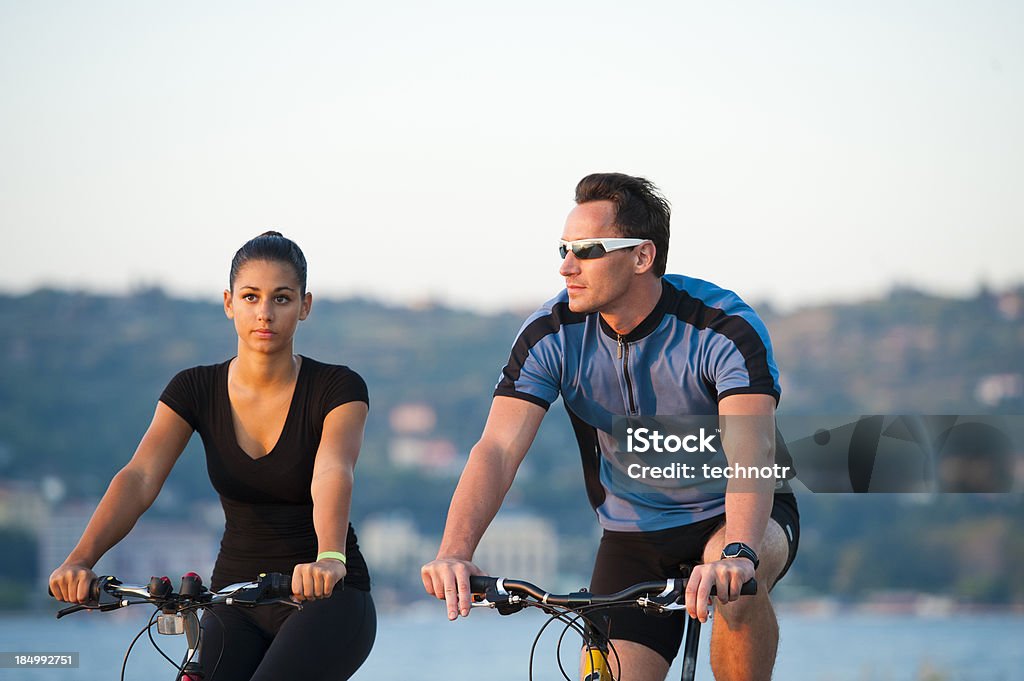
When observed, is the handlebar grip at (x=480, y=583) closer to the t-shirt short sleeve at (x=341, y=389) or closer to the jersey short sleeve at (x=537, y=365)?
the jersey short sleeve at (x=537, y=365)

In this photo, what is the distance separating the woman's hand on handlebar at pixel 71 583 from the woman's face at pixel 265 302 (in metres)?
0.96

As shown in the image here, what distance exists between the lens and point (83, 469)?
3147 inches

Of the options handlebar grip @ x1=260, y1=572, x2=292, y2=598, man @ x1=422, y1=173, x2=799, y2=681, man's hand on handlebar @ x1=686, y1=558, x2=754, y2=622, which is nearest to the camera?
man's hand on handlebar @ x1=686, y1=558, x2=754, y2=622

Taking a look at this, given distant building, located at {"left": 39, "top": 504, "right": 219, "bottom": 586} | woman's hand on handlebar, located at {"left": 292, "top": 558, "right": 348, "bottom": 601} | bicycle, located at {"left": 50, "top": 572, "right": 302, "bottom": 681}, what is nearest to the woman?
bicycle, located at {"left": 50, "top": 572, "right": 302, "bottom": 681}

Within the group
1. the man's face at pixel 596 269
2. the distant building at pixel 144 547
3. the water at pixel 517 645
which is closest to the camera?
the man's face at pixel 596 269

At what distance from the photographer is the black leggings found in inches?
187

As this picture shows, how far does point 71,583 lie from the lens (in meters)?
4.70

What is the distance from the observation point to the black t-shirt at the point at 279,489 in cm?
515

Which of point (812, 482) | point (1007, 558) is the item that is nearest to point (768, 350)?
point (812, 482)

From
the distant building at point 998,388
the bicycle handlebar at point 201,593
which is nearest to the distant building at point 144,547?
the distant building at point 998,388

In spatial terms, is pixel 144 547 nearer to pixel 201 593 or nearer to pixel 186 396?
pixel 186 396

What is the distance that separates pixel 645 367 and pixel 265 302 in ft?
4.26

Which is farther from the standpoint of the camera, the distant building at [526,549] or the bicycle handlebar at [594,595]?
the distant building at [526,549]
